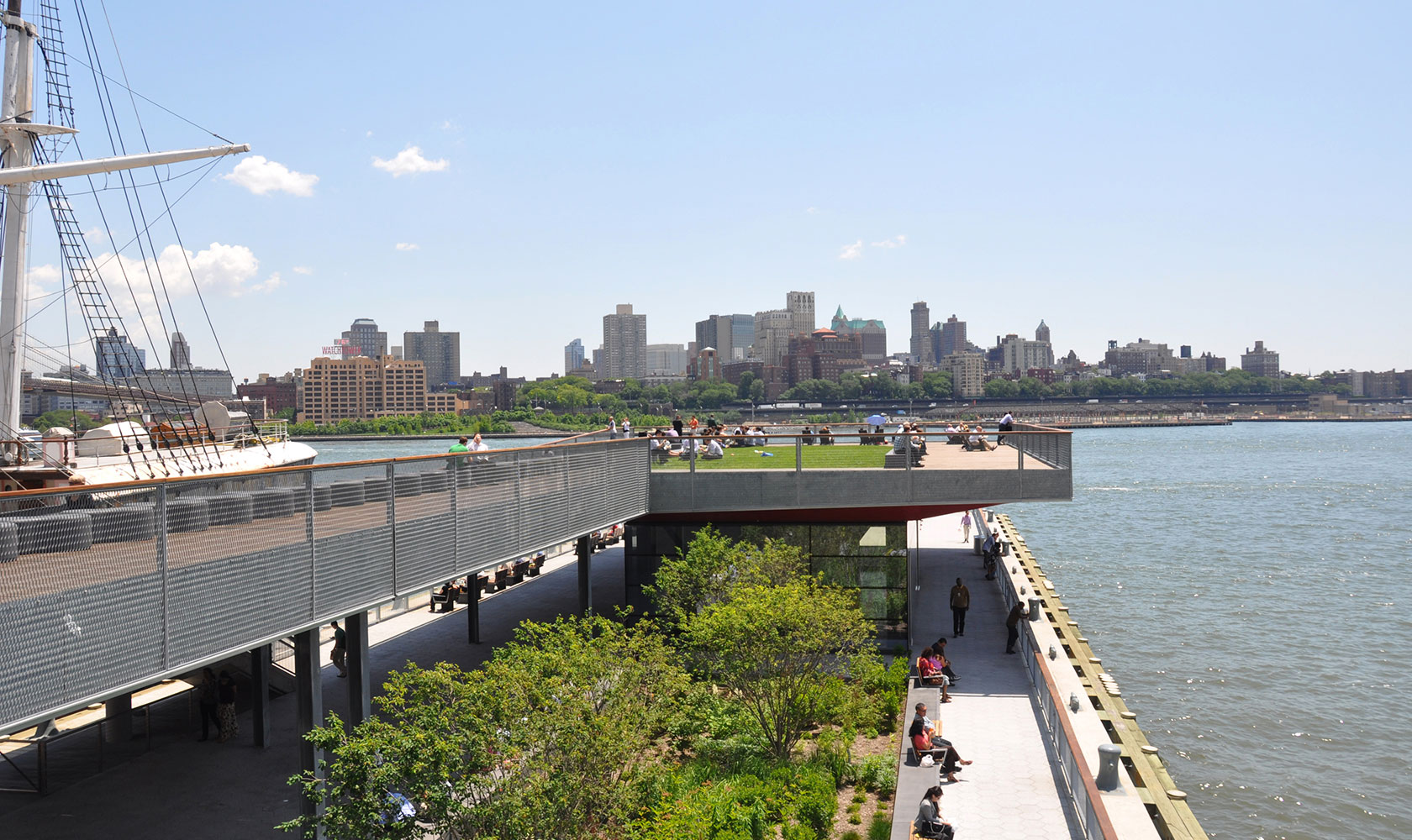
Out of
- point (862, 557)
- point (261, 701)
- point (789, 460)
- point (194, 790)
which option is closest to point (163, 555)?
point (194, 790)

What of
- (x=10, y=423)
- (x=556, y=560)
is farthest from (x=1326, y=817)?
(x=10, y=423)

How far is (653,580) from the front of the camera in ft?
87.5

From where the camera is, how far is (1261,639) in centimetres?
3853

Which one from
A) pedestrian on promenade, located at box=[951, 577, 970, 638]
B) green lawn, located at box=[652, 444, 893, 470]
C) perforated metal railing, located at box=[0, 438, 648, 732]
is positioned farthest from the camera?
pedestrian on promenade, located at box=[951, 577, 970, 638]

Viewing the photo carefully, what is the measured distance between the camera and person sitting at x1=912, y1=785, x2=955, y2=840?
14.5m

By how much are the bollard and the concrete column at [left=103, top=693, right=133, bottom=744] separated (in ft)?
60.4

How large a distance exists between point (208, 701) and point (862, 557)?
15.7 m

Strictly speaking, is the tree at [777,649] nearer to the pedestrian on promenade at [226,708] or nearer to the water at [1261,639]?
the pedestrian on promenade at [226,708]

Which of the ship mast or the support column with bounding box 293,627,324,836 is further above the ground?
the ship mast

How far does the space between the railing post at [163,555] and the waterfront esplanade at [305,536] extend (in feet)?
0.06

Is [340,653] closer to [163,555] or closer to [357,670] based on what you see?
[357,670]

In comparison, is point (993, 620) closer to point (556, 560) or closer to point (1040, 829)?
point (1040, 829)

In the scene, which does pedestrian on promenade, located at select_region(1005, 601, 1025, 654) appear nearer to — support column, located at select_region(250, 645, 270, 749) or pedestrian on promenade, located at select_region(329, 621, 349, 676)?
pedestrian on promenade, located at select_region(329, 621, 349, 676)

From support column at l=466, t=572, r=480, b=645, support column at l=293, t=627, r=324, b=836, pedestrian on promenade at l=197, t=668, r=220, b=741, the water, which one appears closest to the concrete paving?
pedestrian on promenade at l=197, t=668, r=220, b=741
